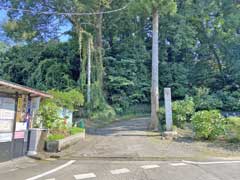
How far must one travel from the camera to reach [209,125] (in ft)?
39.4

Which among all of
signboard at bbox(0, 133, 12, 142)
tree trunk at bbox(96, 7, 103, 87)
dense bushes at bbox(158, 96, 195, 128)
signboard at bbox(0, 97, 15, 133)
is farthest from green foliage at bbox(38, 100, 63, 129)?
tree trunk at bbox(96, 7, 103, 87)

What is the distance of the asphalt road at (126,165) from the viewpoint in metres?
6.27

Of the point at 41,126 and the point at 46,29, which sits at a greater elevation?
the point at 46,29

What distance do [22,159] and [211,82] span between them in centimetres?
2153

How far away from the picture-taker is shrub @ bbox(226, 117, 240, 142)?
11766 mm

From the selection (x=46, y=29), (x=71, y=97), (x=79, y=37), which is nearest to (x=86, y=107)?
(x=79, y=37)

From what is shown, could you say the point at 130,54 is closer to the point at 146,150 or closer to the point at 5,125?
the point at 146,150

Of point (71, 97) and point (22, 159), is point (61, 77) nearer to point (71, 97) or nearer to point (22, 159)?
point (71, 97)

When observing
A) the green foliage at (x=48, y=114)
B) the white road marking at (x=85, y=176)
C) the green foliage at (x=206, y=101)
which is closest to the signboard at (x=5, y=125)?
the green foliage at (x=48, y=114)

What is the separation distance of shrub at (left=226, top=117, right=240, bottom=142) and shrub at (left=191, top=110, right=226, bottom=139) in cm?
25

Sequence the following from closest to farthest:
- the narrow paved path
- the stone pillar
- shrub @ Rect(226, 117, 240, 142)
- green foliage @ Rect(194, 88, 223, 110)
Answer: the narrow paved path
shrub @ Rect(226, 117, 240, 142)
the stone pillar
green foliage @ Rect(194, 88, 223, 110)

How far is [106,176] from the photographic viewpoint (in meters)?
6.22

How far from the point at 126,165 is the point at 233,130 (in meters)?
6.68

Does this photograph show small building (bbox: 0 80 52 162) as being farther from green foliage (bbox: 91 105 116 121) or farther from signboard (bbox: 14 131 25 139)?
green foliage (bbox: 91 105 116 121)
